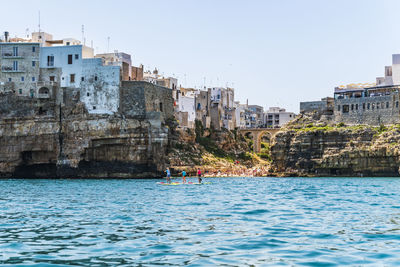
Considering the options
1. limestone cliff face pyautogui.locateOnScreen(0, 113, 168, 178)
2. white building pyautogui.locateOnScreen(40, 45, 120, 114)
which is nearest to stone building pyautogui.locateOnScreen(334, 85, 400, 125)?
limestone cliff face pyautogui.locateOnScreen(0, 113, 168, 178)

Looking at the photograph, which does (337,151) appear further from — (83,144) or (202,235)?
(202,235)

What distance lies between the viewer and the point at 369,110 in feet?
287

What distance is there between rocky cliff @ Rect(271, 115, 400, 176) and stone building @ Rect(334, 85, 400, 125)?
221 centimetres

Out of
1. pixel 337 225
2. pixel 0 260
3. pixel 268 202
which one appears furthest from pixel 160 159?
pixel 0 260

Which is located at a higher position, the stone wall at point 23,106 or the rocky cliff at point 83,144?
the stone wall at point 23,106

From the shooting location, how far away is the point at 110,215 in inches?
1006

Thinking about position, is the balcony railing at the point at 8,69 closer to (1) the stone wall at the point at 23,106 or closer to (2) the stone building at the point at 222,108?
(1) the stone wall at the point at 23,106

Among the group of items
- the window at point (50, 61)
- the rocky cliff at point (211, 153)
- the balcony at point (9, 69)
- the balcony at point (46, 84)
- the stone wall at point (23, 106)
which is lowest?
the rocky cliff at point (211, 153)

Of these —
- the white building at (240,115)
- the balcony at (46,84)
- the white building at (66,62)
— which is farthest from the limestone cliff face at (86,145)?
the white building at (240,115)

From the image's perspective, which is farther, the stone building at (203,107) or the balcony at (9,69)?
the stone building at (203,107)

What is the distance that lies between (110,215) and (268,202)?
10282 millimetres

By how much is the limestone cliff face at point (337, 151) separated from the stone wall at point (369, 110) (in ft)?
10.2

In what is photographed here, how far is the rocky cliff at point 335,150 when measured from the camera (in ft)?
262

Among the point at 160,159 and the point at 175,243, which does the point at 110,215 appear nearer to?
the point at 175,243
